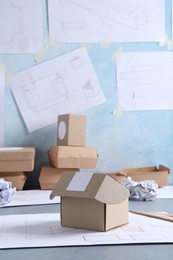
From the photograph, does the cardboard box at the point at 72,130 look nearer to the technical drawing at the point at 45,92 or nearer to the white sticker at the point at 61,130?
the white sticker at the point at 61,130

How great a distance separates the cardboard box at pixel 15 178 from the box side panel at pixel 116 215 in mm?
697

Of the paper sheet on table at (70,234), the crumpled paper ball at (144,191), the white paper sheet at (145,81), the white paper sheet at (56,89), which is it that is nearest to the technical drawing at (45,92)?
the white paper sheet at (56,89)

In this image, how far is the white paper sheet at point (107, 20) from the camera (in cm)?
180

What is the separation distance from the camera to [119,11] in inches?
72.3

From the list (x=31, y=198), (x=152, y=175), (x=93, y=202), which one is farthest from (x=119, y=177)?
(x=93, y=202)

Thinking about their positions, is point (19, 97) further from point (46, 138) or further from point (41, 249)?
point (41, 249)

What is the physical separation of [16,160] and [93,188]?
26.1 inches

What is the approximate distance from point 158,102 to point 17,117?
64cm

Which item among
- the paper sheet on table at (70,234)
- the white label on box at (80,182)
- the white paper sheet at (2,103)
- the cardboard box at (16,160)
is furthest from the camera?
→ the white paper sheet at (2,103)

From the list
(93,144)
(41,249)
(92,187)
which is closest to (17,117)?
(93,144)

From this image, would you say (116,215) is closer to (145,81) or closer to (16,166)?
(16,166)

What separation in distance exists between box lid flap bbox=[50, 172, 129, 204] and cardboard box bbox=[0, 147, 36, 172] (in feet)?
1.81

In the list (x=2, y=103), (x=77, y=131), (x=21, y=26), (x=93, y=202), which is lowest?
(x=93, y=202)

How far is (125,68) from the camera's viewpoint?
1842mm
